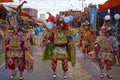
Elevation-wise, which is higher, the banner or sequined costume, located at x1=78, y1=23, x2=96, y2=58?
the banner

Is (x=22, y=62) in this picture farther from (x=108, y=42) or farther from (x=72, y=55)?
(x=108, y=42)

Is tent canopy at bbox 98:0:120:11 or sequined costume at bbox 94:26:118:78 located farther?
tent canopy at bbox 98:0:120:11

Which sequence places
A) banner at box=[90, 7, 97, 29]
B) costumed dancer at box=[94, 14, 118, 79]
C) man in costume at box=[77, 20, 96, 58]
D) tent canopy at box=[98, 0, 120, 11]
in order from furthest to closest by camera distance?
banner at box=[90, 7, 97, 29], man in costume at box=[77, 20, 96, 58], tent canopy at box=[98, 0, 120, 11], costumed dancer at box=[94, 14, 118, 79]

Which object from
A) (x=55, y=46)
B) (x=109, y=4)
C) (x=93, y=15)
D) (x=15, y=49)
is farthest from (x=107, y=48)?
(x=93, y=15)

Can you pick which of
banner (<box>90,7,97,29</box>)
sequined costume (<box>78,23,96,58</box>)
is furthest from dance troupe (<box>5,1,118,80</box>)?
banner (<box>90,7,97,29</box>)

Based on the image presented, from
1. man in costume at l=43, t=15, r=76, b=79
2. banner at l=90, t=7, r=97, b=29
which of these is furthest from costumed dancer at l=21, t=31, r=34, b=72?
banner at l=90, t=7, r=97, b=29

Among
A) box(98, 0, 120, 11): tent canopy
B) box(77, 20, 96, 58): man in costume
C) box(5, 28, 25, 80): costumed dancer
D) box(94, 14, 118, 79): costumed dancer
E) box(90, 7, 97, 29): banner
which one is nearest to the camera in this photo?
box(5, 28, 25, 80): costumed dancer

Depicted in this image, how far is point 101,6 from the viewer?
2186 centimetres

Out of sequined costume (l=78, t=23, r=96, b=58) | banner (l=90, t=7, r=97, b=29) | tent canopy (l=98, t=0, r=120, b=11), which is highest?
tent canopy (l=98, t=0, r=120, b=11)

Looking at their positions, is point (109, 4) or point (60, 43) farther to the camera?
point (109, 4)

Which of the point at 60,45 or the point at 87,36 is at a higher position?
the point at 60,45

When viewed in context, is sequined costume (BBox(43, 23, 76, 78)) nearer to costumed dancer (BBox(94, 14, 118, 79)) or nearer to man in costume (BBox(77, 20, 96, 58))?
costumed dancer (BBox(94, 14, 118, 79))

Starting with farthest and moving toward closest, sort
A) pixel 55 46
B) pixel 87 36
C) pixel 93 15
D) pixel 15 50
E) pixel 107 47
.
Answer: pixel 93 15, pixel 87 36, pixel 55 46, pixel 107 47, pixel 15 50

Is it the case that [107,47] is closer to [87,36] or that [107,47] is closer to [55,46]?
[55,46]
